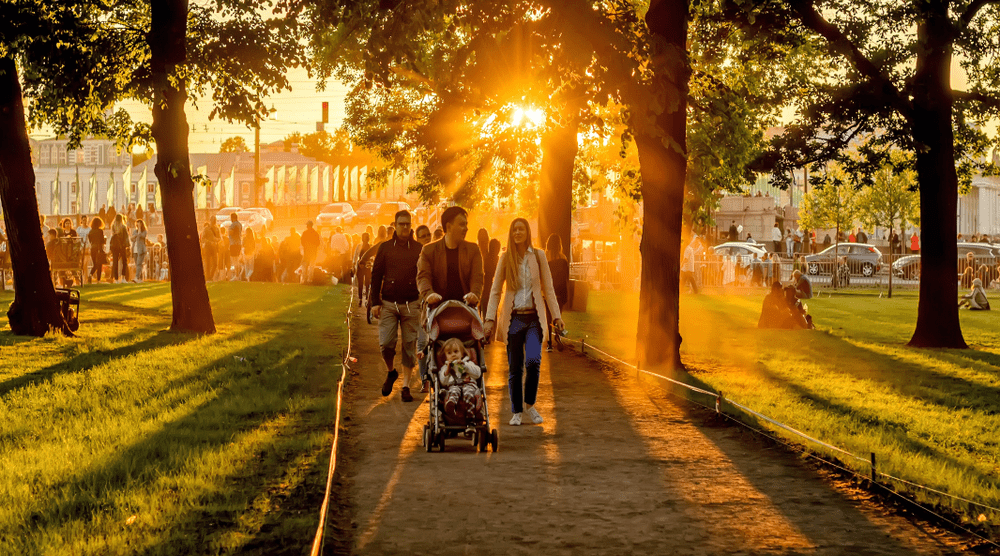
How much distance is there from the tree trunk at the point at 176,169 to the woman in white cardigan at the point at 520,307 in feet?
28.3

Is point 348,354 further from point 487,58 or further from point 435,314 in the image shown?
point 435,314

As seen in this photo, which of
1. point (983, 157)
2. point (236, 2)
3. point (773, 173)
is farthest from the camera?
point (983, 157)

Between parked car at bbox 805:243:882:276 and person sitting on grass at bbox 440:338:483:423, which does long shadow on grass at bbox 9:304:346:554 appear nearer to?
person sitting on grass at bbox 440:338:483:423

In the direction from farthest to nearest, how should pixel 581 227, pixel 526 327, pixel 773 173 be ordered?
1. pixel 581 227
2. pixel 773 173
3. pixel 526 327

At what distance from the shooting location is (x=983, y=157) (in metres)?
22.4

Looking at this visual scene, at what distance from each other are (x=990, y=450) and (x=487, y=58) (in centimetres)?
724

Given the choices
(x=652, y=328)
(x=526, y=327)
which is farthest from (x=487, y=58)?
(x=526, y=327)

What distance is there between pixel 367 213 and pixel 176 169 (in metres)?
67.1

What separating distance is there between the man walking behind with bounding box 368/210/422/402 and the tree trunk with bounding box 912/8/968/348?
988cm

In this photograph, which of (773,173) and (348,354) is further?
(773,173)

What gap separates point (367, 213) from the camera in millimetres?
84875

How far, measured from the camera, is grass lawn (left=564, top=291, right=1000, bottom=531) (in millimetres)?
9258

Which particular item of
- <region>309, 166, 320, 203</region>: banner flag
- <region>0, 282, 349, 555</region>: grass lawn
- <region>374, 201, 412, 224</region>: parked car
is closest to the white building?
<region>309, 166, 320, 203</region>: banner flag

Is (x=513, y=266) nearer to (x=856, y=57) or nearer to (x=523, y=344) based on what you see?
(x=523, y=344)
